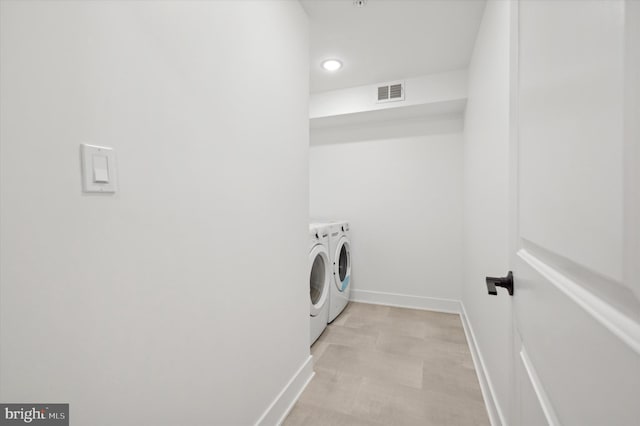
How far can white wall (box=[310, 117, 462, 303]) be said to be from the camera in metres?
2.93

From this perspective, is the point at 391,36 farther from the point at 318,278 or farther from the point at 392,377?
the point at 392,377

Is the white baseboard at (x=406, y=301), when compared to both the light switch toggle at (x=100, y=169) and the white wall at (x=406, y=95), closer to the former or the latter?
the white wall at (x=406, y=95)

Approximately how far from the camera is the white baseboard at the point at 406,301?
2.94m

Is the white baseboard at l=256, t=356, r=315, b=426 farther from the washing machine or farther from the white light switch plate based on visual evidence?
the white light switch plate

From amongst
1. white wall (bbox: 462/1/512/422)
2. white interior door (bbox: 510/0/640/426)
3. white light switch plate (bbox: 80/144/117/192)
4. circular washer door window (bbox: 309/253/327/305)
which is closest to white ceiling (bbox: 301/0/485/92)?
white wall (bbox: 462/1/512/422)

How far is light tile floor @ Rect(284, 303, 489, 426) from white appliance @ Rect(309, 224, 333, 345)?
0.49ft

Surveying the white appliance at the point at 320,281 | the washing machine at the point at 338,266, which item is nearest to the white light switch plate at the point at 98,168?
the white appliance at the point at 320,281

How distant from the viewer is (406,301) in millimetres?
3100

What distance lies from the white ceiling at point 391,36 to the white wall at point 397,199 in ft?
2.29

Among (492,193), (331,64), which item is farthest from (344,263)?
(331,64)

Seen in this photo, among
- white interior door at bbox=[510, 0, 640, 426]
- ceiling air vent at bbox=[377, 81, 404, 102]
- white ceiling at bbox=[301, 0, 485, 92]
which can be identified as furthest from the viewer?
ceiling air vent at bbox=[377, 81, 404, 102]

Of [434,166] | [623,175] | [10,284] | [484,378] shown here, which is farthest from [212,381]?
[434,166]

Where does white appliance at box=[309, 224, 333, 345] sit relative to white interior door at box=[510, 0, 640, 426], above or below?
below

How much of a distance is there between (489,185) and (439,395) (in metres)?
1.33
